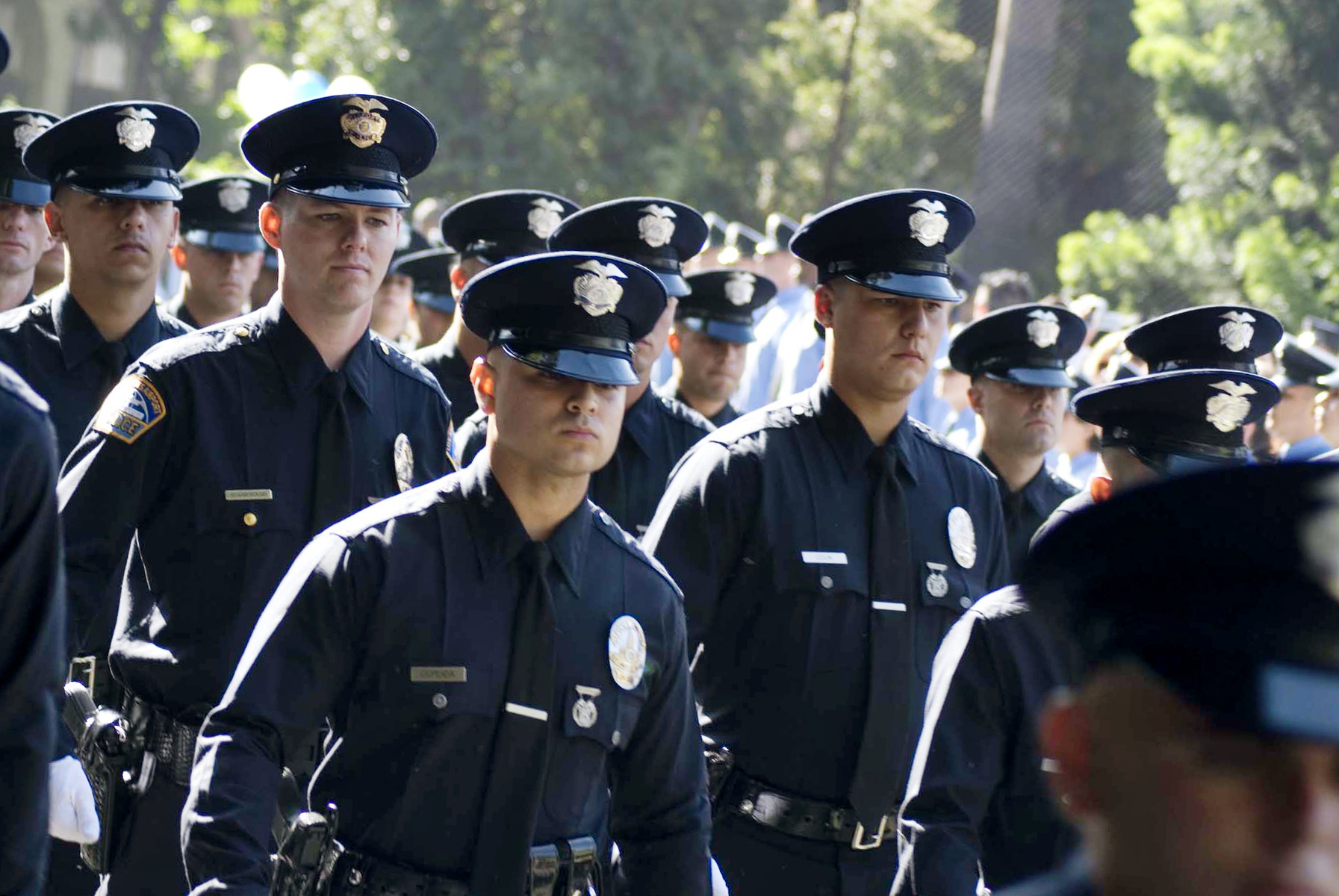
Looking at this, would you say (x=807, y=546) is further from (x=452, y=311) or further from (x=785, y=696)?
(x=452, y=311)

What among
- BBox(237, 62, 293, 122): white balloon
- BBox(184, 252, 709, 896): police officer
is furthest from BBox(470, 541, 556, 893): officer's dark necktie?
BBox(237, 62, 293, 122): white balloon

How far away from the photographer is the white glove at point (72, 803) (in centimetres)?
391

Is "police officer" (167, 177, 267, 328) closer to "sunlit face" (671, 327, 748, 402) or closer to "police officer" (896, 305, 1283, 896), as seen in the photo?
"sunlit face" (671, 327, 748, 402)

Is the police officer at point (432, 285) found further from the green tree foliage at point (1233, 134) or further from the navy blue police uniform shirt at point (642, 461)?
the green tree foliage at point (1233, 134)

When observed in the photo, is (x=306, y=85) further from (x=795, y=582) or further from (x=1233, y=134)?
(x=795, y=582)

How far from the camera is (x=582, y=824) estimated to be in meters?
3.80

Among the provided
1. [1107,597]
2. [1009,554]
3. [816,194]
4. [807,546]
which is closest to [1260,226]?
[816,194]

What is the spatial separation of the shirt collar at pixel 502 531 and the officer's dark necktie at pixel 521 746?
1.3 inches

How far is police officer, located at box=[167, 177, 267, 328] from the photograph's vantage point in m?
8.20

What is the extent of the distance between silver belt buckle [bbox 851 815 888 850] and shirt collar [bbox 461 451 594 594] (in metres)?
1.27

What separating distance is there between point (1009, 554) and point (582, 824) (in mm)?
2599

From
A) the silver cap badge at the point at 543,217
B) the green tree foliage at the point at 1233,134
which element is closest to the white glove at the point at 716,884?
the silver cap badge at the point at 543,217

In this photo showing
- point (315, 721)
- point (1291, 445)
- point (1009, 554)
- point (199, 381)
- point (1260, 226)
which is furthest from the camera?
point (1260, 226)

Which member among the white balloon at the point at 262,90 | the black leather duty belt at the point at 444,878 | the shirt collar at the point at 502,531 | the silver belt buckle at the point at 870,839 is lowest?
the black leather duty belt at the point at 444,878
